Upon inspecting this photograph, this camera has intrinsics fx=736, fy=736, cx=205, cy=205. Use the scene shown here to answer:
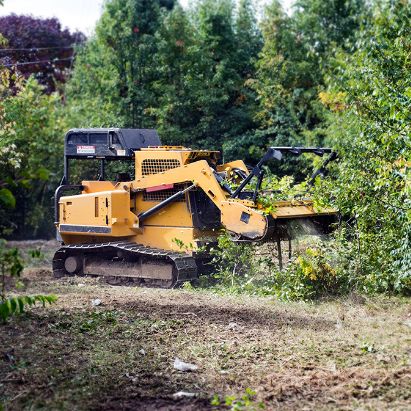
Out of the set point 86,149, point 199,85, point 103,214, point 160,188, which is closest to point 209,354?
point 160,188

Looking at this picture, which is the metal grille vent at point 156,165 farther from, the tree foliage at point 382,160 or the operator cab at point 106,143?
the tree foliage at point 382,160

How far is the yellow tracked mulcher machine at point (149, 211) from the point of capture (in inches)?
506

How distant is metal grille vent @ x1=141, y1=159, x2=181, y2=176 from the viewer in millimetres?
13586

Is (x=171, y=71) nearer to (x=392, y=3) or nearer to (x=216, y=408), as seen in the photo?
(x=392, y=3)

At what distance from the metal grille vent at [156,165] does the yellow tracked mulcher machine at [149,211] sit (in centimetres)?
2

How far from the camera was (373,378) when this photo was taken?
692cm

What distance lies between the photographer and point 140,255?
13.8 metres

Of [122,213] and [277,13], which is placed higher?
[277,13]

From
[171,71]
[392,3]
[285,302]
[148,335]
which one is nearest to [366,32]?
[392,3]

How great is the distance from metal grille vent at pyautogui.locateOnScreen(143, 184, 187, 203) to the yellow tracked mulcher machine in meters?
0.02

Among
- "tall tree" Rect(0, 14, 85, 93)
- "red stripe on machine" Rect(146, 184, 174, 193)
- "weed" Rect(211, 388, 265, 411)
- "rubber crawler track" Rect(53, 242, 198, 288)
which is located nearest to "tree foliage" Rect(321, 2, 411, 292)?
"rubber crawler track" Rect(53, 242, 198, 288)

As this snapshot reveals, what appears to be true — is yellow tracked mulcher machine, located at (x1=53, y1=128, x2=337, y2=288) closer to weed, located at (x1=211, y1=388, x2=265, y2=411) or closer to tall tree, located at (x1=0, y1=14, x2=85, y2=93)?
weed, located at (x1=211, y1=388, x2=265, y2=411)

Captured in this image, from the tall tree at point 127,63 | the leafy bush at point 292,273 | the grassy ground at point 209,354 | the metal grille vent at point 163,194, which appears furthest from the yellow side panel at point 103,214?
the tall tree at point 127,63

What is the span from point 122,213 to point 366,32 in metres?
5.56
